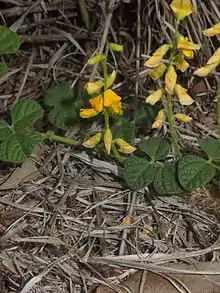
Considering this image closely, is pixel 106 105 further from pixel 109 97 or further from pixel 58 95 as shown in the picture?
pixel 58 95

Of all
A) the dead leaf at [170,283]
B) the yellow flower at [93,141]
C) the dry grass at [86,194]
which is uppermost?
the yellow flower at [93,141]

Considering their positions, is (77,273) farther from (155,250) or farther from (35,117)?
(35,117)

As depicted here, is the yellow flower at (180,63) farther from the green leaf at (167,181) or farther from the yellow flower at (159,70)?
the green leaf at (167,181)

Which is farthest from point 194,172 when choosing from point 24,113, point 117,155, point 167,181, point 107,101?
point 24,113

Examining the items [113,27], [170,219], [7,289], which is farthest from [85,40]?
[7,289]

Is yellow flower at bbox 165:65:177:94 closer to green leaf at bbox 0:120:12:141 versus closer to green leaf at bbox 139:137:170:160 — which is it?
green leaf at bbox 139:137:170:160

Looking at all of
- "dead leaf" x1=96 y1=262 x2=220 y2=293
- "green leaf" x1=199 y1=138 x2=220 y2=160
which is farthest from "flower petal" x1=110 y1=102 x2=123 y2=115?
"dead leaf" x1=96 y1=262 x2=220 y2=293

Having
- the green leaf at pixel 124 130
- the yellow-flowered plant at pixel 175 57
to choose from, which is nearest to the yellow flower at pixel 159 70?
the yellow-flowered plant at pixel 175 57
